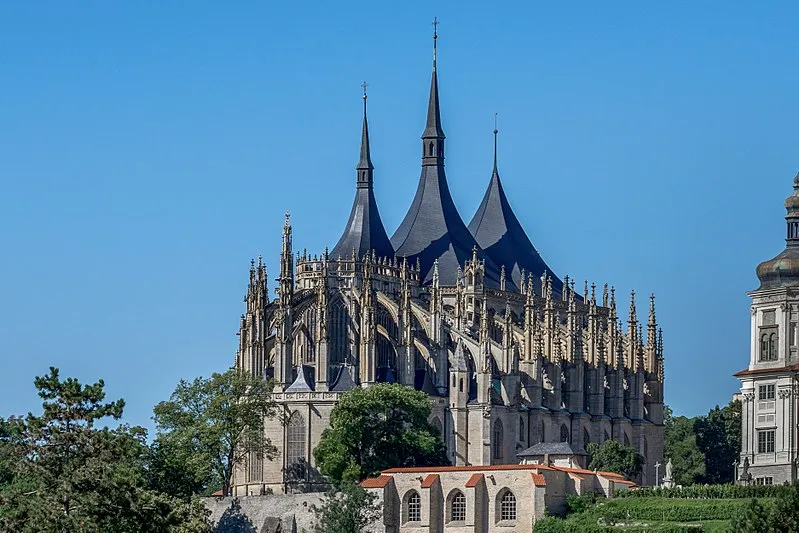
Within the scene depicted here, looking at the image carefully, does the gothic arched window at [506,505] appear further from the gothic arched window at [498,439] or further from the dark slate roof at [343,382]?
the gothic arched window at [498,439]

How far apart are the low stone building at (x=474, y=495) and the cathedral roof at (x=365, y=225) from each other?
1288 inches

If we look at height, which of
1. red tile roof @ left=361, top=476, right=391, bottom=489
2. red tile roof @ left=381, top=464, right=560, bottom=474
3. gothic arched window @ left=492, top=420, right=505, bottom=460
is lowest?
red tile roof @ left=361, top=476, right=391, bottom=489

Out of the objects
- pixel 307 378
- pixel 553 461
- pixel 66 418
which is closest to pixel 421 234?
pixel 307 378

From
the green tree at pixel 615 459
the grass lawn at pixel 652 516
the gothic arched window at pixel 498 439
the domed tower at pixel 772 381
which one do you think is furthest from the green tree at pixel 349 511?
the gothic arched window at pixel 498 439

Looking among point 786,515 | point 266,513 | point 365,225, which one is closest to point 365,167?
point 365,225

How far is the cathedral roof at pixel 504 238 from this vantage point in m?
163

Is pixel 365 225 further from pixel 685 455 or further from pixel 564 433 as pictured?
pixel 685 455

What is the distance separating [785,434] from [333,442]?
24201mm

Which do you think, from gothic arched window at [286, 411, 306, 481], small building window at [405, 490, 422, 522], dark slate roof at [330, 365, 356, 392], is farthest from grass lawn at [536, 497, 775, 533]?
dark slate roof at [330, 365, 356, 392]

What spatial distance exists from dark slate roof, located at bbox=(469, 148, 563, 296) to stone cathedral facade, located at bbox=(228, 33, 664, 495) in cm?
15

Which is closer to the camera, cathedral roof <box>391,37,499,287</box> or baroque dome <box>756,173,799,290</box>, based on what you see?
baroque dome <box>756,173,799,290</box>

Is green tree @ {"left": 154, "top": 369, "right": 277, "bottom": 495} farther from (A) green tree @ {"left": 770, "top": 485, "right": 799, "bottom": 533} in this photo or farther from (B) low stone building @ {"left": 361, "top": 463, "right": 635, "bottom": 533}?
(A) green tree @ {"left": 770, "top": 485, "right": 799, "bottom": 533}

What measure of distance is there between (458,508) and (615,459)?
2130 centimetres

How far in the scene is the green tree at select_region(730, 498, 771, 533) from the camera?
293 ft
